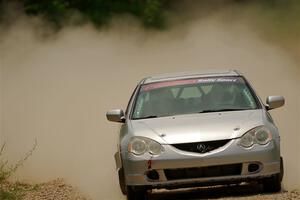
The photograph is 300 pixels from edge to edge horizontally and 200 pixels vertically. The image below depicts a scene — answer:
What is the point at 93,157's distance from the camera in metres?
18.0

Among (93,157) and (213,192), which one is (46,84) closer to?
(93,157)

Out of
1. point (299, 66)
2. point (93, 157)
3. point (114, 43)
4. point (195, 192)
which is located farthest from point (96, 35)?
point (195, 192)

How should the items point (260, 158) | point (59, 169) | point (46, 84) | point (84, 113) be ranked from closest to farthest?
point (260, 158) → point (59, 169) → point (84, 113) → point (46, 84)

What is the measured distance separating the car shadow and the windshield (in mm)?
1006

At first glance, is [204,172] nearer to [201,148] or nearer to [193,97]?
[201,148]

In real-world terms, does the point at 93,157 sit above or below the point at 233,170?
below

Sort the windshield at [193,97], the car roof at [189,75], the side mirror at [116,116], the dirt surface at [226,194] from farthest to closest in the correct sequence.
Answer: the car roof at [189,75] → the side mirror at [116,116] → the windshield at [193,97] → the dirt surface at [226,194]

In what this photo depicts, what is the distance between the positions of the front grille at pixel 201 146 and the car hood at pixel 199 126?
38mm

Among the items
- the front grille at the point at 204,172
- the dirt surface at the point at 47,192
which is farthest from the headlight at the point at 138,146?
the dirt surface at the point at 47,192

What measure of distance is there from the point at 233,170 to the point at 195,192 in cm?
160

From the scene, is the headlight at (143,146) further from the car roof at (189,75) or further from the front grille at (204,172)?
the car roof at (189,75)

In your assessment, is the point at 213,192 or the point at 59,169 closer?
the point at 213,192

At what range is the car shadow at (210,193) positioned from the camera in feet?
43.5

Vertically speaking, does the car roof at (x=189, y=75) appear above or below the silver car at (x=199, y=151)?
above
